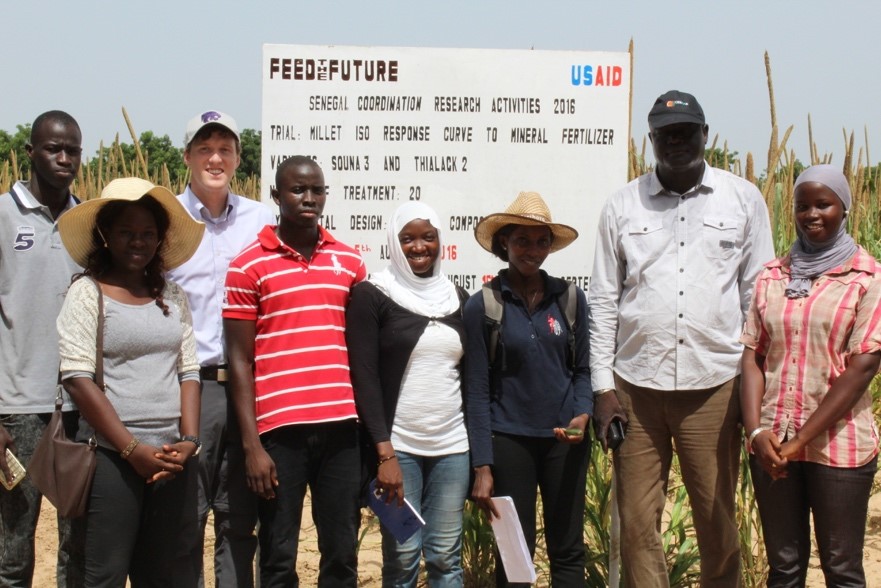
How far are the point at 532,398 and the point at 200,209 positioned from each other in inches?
58.4

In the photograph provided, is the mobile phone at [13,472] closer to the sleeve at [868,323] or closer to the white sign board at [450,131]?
the white sign board at [450,131]

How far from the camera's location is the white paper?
3568 millimetres

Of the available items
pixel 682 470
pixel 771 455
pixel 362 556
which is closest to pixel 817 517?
pixel 771 455

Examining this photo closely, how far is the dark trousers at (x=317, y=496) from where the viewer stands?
3.45m

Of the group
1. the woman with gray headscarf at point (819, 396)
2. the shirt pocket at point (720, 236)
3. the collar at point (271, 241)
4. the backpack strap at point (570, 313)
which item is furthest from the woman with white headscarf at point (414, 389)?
the woman with gray headscarf at point (819, 396)

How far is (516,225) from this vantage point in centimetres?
383

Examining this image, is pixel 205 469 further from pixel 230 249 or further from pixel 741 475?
pixel 741 475

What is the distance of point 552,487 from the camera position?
368cm

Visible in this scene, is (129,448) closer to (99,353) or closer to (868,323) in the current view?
(99,353)

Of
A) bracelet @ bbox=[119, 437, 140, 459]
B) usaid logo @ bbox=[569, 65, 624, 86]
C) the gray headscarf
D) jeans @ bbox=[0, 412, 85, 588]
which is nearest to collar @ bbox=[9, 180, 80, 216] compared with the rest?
jeans @ bbox=[0, 412, 85, 588]

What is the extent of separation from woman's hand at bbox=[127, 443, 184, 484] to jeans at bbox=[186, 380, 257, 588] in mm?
339

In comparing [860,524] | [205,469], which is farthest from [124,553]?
[860,524]

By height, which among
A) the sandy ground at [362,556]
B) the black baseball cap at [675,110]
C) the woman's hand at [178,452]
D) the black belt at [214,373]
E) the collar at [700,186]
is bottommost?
the sandy ground at [362,556]

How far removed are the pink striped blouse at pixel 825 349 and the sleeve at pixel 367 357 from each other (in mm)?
1369
